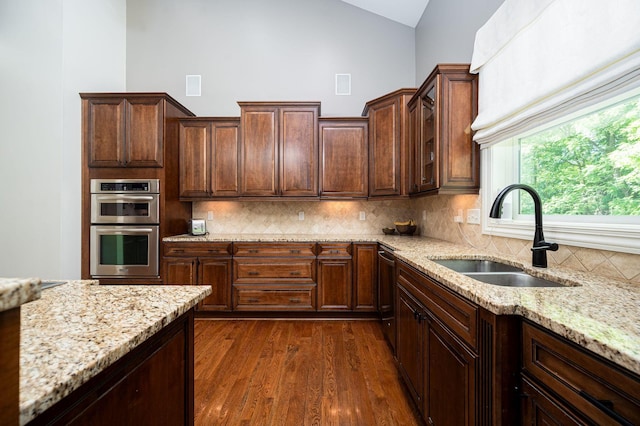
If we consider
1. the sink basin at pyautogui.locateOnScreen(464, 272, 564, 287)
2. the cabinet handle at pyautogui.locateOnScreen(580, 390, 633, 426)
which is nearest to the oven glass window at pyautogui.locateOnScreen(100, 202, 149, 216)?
the sink basin at pyautogui.locateOnScreen(464, 272, 564, 287)

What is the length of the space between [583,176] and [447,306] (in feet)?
3.55

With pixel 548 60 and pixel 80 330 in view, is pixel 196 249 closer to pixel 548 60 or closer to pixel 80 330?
pixel 80 330

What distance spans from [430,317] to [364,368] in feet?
3.31

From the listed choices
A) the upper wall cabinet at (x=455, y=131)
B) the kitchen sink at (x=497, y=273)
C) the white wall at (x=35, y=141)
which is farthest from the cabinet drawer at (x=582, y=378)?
the white wall at (x=35, y=141)

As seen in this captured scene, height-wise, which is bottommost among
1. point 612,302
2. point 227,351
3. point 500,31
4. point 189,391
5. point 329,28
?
point 227,351

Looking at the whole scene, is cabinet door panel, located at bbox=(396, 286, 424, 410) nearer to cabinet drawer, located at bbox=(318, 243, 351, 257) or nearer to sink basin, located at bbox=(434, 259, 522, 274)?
sink basin, located at bbox=(434, 259, 522, 274)

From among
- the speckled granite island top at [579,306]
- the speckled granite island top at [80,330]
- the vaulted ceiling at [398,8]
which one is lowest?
→ the speckled granite island top at [80,330]

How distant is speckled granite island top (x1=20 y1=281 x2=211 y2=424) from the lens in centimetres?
50

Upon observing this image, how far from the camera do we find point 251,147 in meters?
3.35

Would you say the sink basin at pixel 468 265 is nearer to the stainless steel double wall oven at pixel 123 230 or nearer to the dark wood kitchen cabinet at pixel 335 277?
the dark wood kitchen cabinet at pixel 335 277

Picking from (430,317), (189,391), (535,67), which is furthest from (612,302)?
(189,391)

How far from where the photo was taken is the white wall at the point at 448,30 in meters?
2.26

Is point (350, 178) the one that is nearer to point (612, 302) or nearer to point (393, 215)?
point (393, 215)

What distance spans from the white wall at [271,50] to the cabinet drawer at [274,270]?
2090 millimetres
